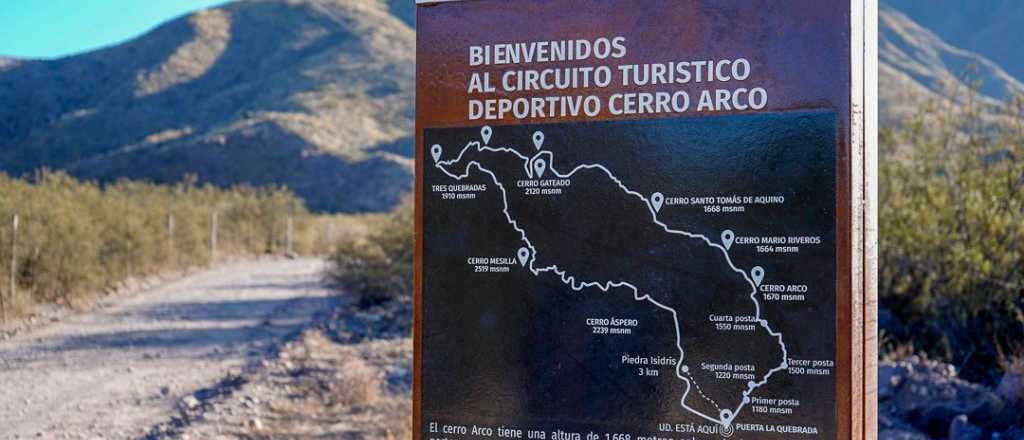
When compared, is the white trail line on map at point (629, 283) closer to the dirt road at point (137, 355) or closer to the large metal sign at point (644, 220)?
the large metal sign at point (644, 220)

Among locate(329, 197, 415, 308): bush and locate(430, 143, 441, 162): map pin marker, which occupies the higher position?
locate(430, 143, 441, 162): map pin marker

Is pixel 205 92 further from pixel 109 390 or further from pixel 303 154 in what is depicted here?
pixel 109 390

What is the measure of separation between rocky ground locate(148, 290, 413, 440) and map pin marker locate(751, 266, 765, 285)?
3430mm

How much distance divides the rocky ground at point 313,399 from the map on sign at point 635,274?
2.90 metres

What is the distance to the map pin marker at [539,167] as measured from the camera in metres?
3.03

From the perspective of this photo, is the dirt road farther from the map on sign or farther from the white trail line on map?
the white trail line on map

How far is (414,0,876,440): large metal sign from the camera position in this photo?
273 cm

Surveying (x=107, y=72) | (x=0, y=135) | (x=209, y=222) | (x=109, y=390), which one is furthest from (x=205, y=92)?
(x=109, y=390)

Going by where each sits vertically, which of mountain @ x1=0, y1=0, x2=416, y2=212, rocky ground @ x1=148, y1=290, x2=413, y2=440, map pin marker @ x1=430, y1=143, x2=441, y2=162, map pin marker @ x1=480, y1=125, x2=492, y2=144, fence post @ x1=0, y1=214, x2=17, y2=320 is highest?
mountain @ x1=0, y1=0, x2=416, y2=212

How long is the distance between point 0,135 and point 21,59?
13.6 meters

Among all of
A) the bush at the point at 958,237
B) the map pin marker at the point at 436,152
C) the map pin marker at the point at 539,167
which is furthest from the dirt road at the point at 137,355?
the bush at the point at 958,237

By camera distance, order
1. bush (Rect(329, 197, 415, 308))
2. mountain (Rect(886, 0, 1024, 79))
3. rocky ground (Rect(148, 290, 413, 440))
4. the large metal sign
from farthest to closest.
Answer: mountain (Rect(886, 0, 1024, 79))
bush (Rect(329, 197, 415, 308))
rocky ground (Rect(148, 290, 413, 440))
the large metal sign

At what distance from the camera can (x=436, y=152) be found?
3.18m

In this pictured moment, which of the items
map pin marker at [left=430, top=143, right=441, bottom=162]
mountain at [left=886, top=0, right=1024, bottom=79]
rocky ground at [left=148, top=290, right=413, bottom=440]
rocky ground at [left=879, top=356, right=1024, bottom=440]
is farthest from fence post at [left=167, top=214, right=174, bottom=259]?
mountain at [left=886, top=0, right=1024, bottom=79]
